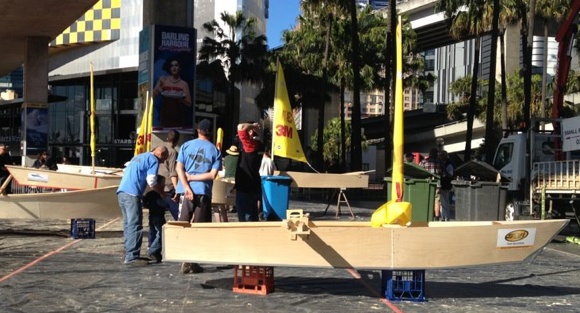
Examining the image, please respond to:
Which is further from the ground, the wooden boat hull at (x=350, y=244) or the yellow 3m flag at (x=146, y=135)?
the yellow 3m flag at (x=146, y=135)

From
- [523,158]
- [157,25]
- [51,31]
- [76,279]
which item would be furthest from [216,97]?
[76,279]

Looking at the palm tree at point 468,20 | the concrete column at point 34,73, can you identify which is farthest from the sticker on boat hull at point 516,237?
the palm tree at point 468,20

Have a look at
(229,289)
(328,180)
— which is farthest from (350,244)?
(328,180)

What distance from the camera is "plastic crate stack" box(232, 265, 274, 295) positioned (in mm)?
7707

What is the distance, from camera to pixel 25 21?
30625 mm

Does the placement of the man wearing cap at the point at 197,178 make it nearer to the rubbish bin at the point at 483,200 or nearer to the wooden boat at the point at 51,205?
the wooden boat at the point at 51,205

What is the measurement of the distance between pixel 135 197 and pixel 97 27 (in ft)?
210

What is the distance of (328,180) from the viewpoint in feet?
49.0

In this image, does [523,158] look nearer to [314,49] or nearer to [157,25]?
[157,25]

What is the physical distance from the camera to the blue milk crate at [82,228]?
516 inches

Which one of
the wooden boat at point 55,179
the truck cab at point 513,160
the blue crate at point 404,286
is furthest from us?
the truck cab at point 513,160

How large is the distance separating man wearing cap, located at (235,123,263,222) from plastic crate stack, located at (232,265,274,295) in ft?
5.35

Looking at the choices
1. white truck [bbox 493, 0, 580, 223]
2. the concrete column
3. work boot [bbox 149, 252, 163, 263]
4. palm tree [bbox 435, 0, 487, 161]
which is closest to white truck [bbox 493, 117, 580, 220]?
white truck [bbox 493, 0, 580, 223]

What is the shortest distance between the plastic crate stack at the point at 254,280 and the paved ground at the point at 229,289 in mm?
105
